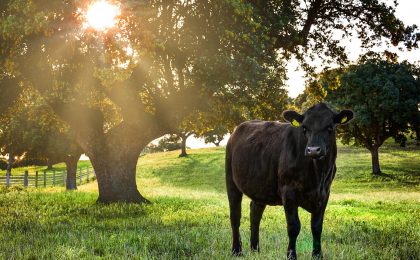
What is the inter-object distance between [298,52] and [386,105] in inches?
1028

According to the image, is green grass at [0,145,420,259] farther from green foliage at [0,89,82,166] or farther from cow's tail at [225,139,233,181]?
green foliage at [0,89,82,166]

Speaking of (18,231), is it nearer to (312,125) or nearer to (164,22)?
(312,125)

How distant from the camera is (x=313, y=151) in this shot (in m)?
6.25

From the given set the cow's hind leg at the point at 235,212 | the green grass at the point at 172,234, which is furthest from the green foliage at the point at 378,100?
the cow's hind leg at the point at 235,212

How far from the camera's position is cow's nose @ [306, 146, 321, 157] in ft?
20.4

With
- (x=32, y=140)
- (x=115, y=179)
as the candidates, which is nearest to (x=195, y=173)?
(x=32, y=140)

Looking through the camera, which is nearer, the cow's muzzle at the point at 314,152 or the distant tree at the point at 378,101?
the cow's muzzle at the point at 314,152

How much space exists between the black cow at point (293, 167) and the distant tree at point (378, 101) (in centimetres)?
3707

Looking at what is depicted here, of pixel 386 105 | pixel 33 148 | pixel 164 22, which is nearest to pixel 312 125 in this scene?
pixel 164 22

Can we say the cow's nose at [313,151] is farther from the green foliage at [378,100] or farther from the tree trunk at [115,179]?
the green foliage at [378,100]

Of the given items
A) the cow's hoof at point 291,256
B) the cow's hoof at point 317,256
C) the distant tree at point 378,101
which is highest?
the distant tree at point 378,101

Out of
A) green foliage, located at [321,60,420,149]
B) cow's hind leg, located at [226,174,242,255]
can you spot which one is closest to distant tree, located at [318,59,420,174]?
green foliage, located at [321,60,420,149]

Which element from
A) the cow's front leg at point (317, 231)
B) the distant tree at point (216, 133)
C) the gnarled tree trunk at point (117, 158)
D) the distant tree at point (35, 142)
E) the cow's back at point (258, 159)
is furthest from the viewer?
A: the distant tree at point (35, 142)

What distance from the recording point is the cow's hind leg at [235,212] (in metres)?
8.27
